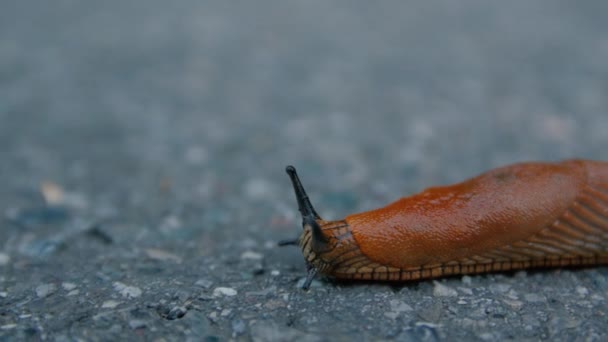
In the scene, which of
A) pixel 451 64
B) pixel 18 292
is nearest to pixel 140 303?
pixel 18 292

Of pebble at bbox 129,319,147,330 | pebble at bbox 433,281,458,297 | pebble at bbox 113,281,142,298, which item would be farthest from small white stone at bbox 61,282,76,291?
pebble at bbox 433,281,458,297

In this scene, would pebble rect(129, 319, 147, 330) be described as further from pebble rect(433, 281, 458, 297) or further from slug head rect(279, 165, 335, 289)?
pebble rect(433, 281, 458, 297)

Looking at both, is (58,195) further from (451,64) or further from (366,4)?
(366,4)

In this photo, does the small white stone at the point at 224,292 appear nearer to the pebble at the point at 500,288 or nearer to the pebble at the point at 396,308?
the pebble at the point at 396,308

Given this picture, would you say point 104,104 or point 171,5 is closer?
point 104,104

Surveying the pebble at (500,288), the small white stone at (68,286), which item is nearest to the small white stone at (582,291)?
the pebble at (500,288)

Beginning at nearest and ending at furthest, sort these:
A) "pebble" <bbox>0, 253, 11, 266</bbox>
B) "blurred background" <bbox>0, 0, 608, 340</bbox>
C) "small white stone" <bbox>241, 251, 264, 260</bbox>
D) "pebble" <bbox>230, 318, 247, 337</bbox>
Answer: "pebble" <bbox>230, 318, 247, 337</bbox>
"pebble" <bbox>0, 253, 11, 266</bbox>
"small white stone" <bbox>241, 251, 264, 260</bbox>
"blurred background" <bbox>0, 0, 608, 340</bbox>

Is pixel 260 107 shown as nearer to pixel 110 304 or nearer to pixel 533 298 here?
pixel 110 304
